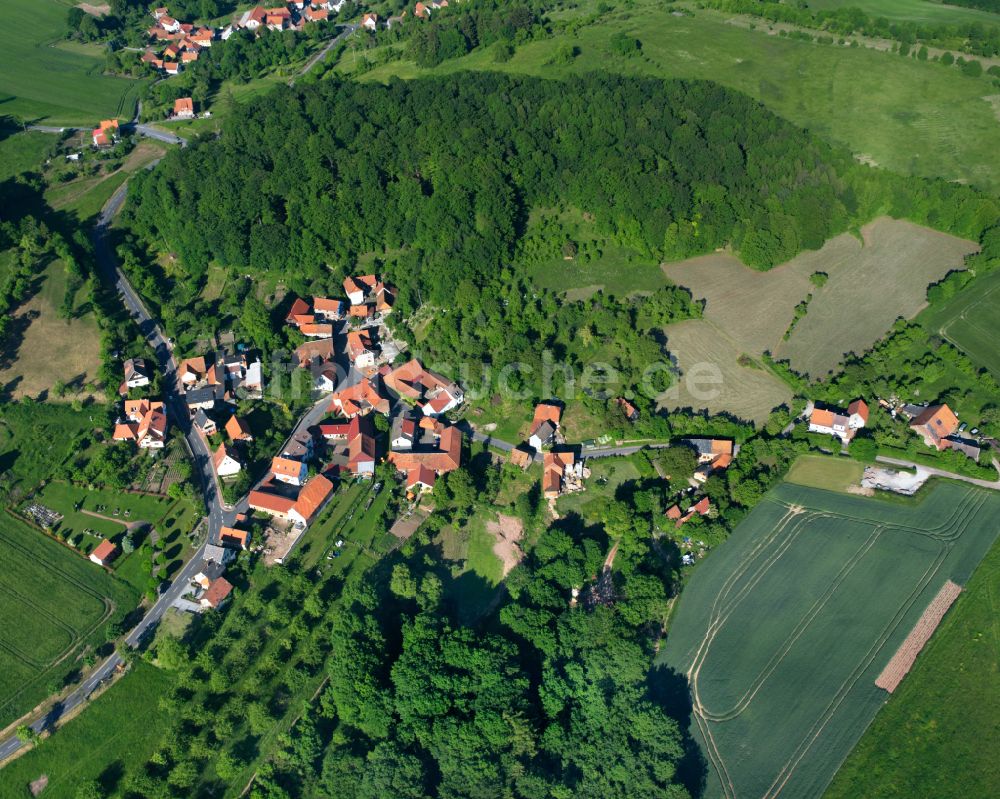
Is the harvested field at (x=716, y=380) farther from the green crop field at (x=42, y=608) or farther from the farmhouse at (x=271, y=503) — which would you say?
the green crop field at (x=42, y=608)

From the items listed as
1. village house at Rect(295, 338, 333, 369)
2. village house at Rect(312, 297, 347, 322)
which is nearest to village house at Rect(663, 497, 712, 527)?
village house at Rect(295, 338, 333, 369)

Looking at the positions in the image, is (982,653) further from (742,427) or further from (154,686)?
(154,686)

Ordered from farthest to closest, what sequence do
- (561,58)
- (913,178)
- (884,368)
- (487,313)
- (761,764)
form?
(561,58) < (913,178) < (487,313) < (884,368) < (761,764)

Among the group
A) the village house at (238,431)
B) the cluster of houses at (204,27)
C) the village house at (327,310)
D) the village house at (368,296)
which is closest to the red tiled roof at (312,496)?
the village house at (238,431)

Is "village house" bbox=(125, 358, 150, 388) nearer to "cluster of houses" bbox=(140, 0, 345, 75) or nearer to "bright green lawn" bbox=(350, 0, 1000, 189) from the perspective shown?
"bright green lawn" bbox=(350, 0, 1000, 189)

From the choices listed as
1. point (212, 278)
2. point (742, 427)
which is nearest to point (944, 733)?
point (742, 427)
